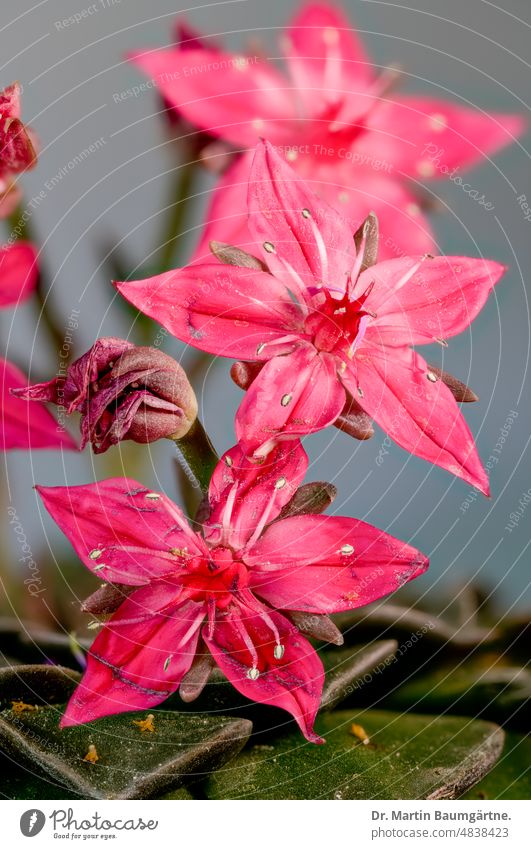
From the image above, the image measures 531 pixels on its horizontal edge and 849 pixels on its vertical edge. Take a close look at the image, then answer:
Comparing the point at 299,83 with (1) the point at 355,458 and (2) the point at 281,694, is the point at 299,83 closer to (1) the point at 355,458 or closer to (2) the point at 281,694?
(1) the point at 355,458

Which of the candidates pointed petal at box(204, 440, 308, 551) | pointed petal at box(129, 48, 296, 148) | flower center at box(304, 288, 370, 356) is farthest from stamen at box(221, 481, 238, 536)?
pointed petal at box(129, 48, 296, 148)

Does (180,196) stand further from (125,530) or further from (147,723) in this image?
(147,723)

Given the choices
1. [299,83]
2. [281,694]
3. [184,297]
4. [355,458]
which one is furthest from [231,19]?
[281,694]

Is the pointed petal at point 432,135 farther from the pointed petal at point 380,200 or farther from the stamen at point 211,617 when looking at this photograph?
the stamen at point 211,617

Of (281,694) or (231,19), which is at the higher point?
(231,19)

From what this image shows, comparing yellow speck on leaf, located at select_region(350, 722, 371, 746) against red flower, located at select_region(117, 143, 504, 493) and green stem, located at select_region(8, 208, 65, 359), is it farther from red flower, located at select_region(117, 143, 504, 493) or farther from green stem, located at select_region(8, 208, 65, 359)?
green stem, located at select_region(8, 208, 65, 359)

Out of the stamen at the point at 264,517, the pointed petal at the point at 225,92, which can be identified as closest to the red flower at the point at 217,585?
the stamen at the point at 264,517
